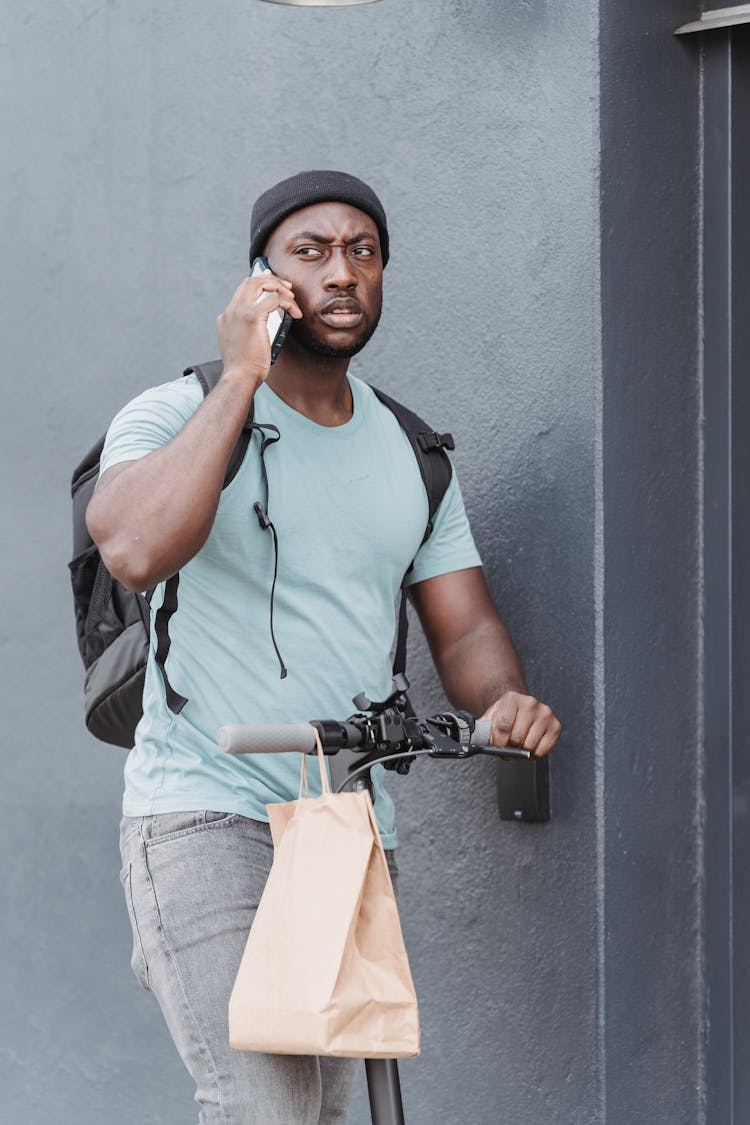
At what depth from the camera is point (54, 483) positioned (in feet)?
16.2

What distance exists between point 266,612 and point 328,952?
79 centimetres

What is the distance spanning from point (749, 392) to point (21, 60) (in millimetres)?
2526

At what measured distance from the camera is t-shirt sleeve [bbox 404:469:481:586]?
139 inches

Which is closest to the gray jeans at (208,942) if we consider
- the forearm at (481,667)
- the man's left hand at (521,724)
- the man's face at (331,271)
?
the man's left hand at (521,724)

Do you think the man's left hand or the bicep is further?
the bicep

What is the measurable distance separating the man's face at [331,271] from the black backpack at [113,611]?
0.22m

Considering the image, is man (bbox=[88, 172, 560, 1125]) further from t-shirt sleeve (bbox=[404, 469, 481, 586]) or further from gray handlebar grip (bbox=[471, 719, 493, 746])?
gray handlebar grip (bbox=[471, 719, 493, 746])

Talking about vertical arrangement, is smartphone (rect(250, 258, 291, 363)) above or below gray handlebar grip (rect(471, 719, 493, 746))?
above

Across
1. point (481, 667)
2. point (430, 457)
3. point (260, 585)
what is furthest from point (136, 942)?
point (430, 457)

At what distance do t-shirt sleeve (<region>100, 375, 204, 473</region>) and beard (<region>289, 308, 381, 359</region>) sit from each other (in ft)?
0.73

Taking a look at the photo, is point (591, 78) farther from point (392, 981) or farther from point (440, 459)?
point (392, 981)

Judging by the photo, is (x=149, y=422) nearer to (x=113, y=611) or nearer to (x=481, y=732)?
(x=113, y=611)

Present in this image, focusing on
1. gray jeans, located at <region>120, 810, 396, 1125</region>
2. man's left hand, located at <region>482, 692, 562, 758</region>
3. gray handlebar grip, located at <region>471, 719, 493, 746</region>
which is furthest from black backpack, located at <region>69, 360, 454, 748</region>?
gray handlebar grip, located at <region>471, 719, 493, 746</region>


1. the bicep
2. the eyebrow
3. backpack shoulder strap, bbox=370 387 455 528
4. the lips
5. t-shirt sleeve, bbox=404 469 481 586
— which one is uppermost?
the eyebrow
